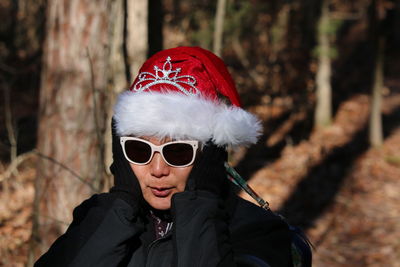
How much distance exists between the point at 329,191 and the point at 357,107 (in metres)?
6.36

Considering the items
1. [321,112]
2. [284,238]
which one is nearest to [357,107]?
[321,112]

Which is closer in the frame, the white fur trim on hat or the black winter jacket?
the black winter jacket

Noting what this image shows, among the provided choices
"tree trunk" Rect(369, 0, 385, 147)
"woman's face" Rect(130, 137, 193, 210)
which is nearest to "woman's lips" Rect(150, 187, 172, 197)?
"woman's face" Rect(130, 137, 193, 210)

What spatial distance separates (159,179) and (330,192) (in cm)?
772

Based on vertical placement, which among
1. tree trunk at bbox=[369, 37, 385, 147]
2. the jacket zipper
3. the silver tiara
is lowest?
tree trunk at bbox=[369, 37, 385, 147]

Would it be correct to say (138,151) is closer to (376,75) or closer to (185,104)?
(185,104)

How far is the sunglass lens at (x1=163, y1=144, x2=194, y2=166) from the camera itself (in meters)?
2.16

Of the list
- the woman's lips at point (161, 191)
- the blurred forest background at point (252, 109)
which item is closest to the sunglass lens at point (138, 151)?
the woman's lips at point (161, 191)

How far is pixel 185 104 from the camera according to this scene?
2240 mm

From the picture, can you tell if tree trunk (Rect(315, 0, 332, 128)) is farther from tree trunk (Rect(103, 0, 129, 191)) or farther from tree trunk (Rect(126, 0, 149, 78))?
tree trunk (Rect(103, 0, 129, 191))

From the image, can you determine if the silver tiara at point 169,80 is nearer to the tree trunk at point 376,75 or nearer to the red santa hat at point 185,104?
the red santa hat at point 185,104

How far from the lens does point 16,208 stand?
7.11 meters

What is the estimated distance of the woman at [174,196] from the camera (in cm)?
207

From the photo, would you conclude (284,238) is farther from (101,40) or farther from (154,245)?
(101,40)
